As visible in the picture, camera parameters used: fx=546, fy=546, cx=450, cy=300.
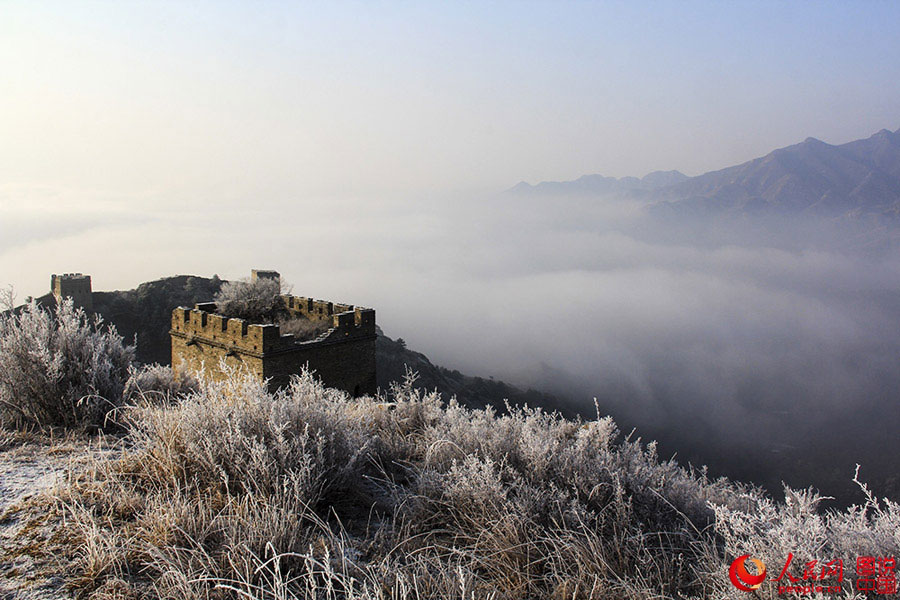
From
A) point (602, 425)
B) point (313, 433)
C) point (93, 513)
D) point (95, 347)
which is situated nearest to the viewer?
point (93, 513)

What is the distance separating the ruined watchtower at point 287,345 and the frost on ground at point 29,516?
30.9ft

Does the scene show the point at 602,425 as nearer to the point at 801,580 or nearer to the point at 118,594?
the point at 801,580

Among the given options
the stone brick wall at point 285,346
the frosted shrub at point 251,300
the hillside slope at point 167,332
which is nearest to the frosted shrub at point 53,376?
the stone brick wall at point 285,346

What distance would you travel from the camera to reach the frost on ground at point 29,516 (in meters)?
2.16

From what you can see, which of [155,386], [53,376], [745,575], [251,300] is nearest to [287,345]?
[251,300]

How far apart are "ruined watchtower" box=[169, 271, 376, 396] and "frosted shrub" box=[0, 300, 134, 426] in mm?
8322

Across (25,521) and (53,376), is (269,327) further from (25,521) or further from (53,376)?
(25,521)

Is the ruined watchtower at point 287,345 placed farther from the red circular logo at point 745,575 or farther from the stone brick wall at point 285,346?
the red circular logo at point 745,575

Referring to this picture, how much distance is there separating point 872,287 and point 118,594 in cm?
23396

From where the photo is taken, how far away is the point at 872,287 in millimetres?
185625

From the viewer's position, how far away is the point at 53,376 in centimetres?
421

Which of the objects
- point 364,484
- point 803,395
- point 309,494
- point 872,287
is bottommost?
point 803,395

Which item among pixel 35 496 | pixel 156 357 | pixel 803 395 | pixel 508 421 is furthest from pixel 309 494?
pixel 803 395

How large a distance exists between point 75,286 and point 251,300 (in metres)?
24.0
